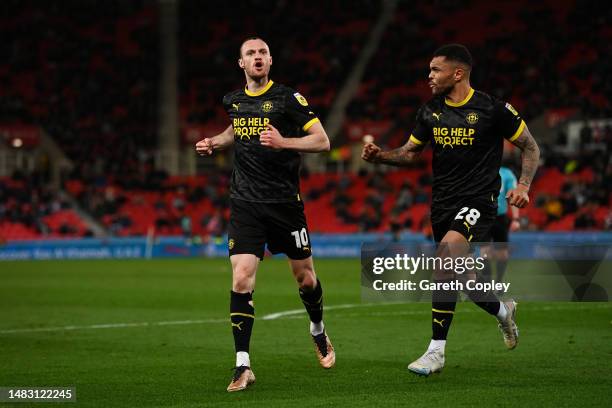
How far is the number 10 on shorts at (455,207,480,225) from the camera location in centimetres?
832

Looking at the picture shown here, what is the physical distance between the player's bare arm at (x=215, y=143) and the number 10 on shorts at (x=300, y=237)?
0.89 m

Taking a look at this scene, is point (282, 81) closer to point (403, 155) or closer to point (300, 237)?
point (403, 155)

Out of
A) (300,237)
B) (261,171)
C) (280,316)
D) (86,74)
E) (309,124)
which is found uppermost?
(86,74)

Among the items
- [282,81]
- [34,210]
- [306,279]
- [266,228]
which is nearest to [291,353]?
[306,279]

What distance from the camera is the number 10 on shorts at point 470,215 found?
27.3 ft

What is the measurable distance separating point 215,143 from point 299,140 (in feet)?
3.02

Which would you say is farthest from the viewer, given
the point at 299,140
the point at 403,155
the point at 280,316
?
the point at 280,316

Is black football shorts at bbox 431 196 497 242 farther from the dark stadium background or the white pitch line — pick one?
the white pitch line

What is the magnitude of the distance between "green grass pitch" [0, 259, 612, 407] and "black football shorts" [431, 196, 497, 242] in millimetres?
1048

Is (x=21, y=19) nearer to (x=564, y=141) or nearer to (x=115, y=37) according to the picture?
(x=115, y=37)

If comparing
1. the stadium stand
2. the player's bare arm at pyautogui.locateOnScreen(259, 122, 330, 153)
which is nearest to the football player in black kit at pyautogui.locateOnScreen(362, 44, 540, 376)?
the player's bare arm at pyautogui.locateOnScreen(259, 122, 330, 153)

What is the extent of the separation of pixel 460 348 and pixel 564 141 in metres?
23.5

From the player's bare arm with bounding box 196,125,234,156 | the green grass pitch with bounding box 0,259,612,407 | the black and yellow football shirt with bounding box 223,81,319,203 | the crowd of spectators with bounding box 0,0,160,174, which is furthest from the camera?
the crowd of spectators with bounding box 0,0,160,174

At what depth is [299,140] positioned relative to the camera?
789 cm
